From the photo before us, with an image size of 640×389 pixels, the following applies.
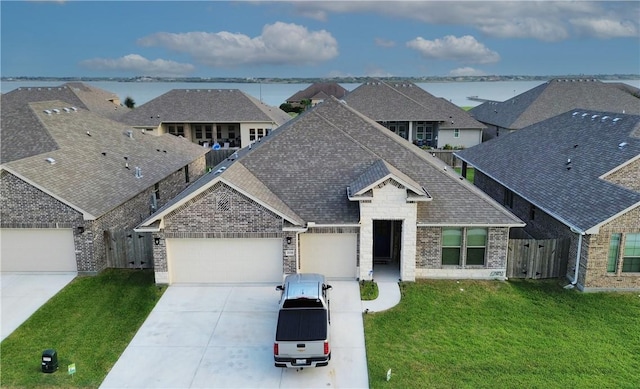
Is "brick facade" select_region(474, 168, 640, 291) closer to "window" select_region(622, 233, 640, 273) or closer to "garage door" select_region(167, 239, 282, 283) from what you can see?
"window" select_region(622, 233, 640, 273)

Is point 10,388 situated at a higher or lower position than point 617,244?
lower

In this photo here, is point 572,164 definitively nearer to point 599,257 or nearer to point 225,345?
point 599,257

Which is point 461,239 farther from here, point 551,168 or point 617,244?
point 551,168

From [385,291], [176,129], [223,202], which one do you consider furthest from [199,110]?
[385,291]

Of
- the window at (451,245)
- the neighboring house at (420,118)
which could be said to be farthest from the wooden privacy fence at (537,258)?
the neighboring house at (420,118)

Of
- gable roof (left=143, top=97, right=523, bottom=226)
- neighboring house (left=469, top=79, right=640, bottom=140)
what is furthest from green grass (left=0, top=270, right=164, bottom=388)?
neighboring house (left=469, top=79, right=640, bottom=140)

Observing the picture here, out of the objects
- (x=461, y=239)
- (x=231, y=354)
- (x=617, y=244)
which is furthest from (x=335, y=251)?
(x=617, y=244)
